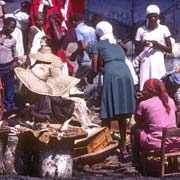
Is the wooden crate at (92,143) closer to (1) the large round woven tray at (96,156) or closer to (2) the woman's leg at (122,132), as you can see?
(1) the large round woven tray at (96,156)

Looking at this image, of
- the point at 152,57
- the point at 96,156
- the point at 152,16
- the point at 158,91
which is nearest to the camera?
the point at 158,91

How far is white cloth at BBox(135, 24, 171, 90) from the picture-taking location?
590 inches

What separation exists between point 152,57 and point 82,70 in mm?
1604

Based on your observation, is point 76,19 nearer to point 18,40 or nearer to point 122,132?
point 18,40

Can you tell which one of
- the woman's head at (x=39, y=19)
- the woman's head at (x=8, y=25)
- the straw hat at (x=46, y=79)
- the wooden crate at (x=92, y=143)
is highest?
the woman's head at (x=39, y=19)

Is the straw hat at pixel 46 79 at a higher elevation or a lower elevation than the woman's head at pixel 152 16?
lower

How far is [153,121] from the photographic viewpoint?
1194cm

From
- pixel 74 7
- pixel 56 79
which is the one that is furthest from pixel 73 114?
pixel 74 7

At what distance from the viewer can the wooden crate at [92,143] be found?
12727 millimetres

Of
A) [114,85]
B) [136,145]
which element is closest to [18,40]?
[114,85]

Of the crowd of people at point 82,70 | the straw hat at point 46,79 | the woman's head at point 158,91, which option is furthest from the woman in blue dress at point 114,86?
the woman's head at point 158,91

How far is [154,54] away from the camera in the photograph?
1514 cm

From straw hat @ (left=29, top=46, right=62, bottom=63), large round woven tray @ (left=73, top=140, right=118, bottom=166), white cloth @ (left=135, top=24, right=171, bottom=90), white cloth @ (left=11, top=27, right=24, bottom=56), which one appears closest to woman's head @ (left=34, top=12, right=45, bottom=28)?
white cloth @ (left=11, top=27, right=24, bottom=56)

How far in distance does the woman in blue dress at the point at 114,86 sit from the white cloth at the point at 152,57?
65.6 inches
